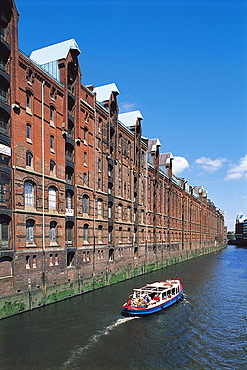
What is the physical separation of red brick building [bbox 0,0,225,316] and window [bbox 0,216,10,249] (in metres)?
0.08

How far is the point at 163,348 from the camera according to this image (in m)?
21.7

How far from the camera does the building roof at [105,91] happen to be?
1836 inches

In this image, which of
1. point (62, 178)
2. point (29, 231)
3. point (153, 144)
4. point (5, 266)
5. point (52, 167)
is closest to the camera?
point (5, 266)

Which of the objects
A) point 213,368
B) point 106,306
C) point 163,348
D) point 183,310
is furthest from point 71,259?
point 213,368

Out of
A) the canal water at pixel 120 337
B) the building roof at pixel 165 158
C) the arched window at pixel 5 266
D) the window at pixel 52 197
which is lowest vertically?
the canal water at pixel 120 337

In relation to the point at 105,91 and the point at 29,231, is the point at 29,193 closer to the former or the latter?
the point at 29,231

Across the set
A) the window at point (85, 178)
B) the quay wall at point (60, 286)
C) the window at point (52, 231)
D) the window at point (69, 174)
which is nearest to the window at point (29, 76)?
the window at point (69, 174)

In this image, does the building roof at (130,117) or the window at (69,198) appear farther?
the building roof at (130,117)

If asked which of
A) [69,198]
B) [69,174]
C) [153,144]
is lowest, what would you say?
[69,198]

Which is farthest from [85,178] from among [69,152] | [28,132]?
[28,132]

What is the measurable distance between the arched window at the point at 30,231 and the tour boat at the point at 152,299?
10412 millimetres

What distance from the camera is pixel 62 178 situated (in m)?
34.3

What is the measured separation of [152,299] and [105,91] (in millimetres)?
30196

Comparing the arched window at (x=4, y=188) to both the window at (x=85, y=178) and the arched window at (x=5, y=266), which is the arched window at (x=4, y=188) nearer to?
the arched window at (x=5, y=266)
